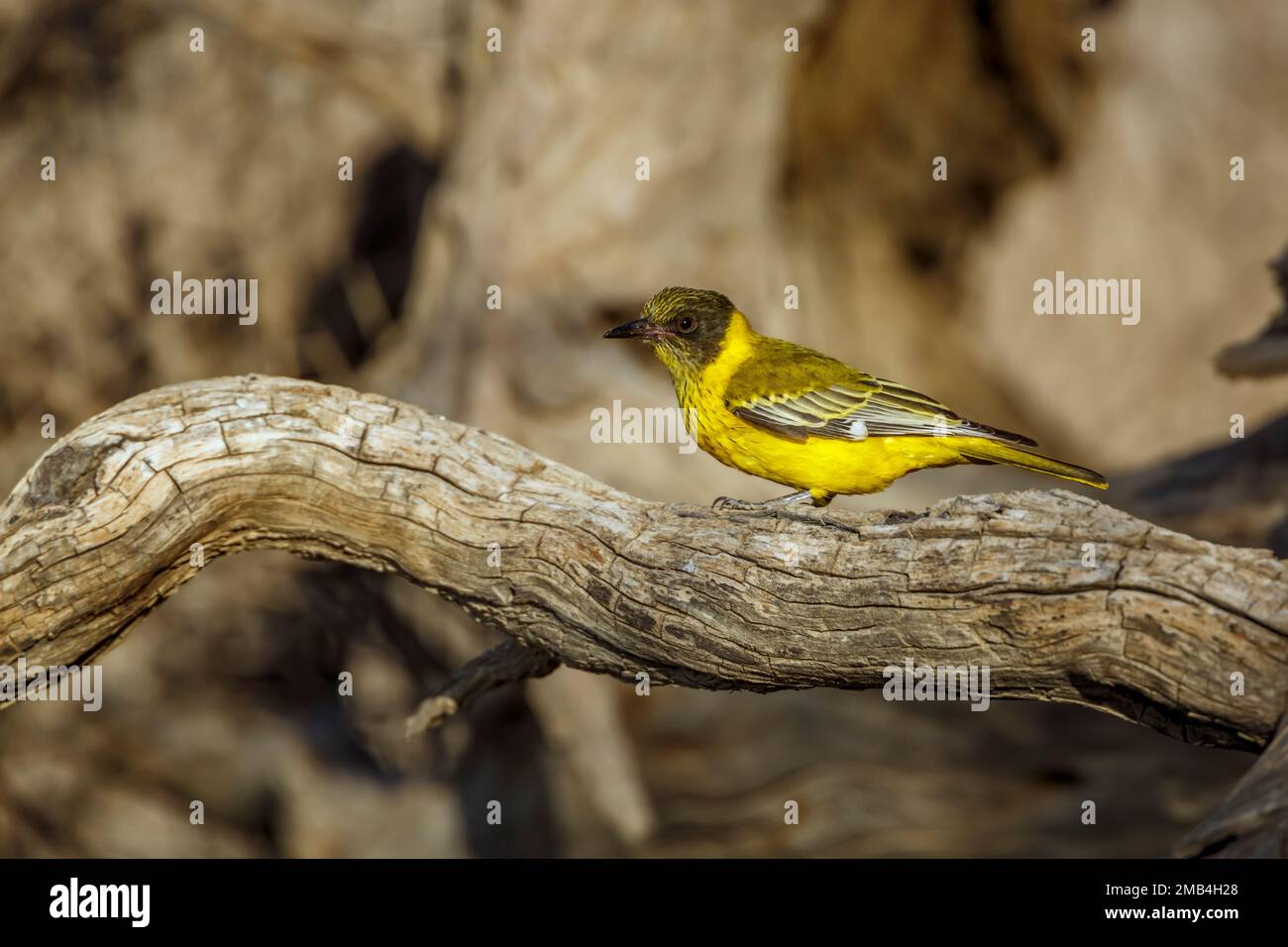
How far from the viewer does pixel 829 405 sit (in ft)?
15.8

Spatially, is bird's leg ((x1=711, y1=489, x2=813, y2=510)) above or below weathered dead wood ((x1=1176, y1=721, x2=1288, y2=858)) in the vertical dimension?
above

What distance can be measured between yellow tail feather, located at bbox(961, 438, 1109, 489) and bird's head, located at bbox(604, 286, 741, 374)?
1031 millimetres

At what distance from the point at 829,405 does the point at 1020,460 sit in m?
0.69

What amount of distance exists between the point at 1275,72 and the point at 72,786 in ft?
40.8

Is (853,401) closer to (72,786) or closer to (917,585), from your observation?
(917,585)

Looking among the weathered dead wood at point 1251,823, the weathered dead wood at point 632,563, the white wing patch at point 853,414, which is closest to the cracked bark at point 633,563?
the weathered dead wood at point 632,563

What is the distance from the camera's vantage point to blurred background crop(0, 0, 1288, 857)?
860 cm

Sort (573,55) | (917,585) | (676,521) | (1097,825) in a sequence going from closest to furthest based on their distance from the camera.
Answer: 1. (917,585)
2. (676,521)
3. (573,55)
4. (1097,825)

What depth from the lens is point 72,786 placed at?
11.5 meters

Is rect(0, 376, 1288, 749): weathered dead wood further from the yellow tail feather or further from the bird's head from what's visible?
the bird's head

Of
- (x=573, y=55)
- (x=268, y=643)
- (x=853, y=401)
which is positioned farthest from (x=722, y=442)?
(x=268, y=643)

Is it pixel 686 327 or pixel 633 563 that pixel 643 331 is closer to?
pixel 686 327

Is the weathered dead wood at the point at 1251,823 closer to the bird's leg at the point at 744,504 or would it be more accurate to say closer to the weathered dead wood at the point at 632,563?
the weathered dead wood at the point at 632,563

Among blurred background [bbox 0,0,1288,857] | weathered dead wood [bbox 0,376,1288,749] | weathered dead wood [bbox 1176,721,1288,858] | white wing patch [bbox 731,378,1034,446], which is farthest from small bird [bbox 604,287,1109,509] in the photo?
blurred background [bbox 0,0,1288,857]
